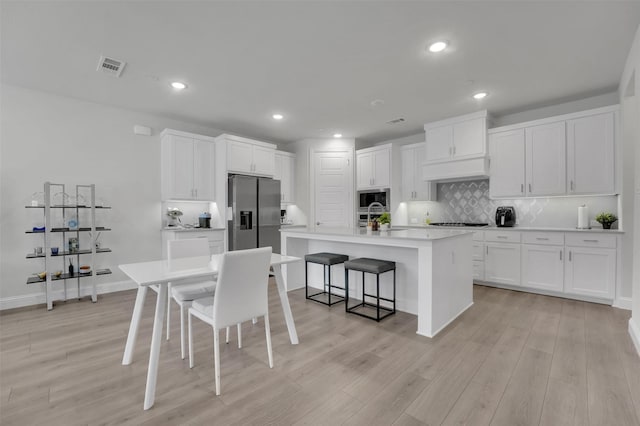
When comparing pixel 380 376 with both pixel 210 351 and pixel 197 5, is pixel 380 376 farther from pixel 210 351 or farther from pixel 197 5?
pixel 197 5

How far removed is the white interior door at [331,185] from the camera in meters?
5.96

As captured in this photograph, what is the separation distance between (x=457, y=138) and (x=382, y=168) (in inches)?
57.0

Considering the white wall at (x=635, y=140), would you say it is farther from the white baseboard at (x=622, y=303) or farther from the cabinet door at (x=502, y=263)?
the cabinet door at (x=502, y=263)

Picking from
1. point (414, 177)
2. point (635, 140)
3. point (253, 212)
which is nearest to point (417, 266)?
point (635, 140)

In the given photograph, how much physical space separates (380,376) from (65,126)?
4.79 meters

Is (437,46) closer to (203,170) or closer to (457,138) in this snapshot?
(457,138)

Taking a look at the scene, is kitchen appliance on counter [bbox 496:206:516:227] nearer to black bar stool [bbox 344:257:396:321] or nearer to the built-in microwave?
the built-in microwave

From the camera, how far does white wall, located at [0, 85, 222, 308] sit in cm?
351

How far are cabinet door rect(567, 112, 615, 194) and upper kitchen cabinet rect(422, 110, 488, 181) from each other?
1015 mm

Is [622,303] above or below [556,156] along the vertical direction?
below

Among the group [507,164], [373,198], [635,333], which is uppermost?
[507,164]

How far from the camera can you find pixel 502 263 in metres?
4.17

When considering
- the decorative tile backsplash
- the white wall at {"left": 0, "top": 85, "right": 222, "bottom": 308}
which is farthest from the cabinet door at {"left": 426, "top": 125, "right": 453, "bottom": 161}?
the white wall at {"left": 0, "top": 85, "right": 222, "bottom": 308}

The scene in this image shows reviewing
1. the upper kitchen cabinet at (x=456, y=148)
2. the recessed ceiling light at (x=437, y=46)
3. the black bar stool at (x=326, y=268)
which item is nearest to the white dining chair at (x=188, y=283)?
the black bar stool at (x=326, y=268)
